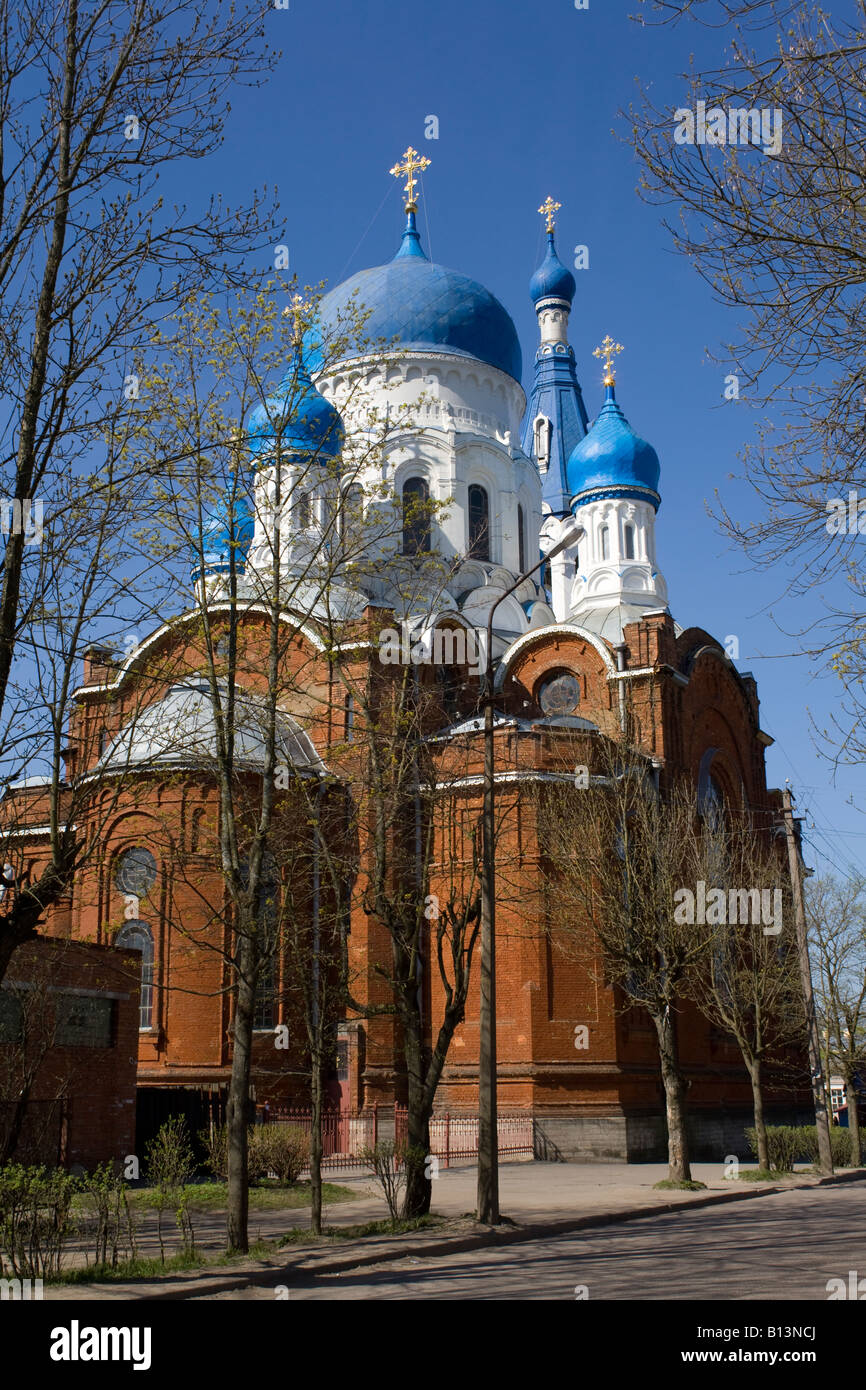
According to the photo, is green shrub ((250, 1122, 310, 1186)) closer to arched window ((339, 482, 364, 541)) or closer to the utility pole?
arched window ((339, 482, 364, 541))

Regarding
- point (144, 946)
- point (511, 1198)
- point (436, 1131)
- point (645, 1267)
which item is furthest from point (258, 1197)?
point (144, 946)

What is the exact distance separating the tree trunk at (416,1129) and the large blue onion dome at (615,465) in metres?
25.7

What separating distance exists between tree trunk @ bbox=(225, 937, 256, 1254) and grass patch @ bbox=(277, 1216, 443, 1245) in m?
0.71

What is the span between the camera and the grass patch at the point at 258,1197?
53.9ft

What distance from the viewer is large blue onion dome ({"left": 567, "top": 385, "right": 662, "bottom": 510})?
126ft

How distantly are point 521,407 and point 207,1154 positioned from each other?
24128mm

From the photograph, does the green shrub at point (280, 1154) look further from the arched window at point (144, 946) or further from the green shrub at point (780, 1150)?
the green shrub at point (780, 1150)

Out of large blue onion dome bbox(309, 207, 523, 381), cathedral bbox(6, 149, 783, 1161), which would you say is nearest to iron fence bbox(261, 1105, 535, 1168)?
cathedral bbox(6, 149, 783, 1161)

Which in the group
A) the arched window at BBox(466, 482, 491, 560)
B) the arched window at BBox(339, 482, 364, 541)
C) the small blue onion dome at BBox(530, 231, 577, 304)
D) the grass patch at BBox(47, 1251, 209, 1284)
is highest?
the small blue onion dome at BBox(530, 231, 577, 304)

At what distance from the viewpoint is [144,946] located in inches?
997

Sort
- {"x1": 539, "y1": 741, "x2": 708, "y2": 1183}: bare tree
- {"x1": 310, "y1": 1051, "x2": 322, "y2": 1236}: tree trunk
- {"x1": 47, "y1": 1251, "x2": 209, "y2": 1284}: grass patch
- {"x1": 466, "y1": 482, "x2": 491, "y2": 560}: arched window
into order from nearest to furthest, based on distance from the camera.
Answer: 1. {"x1": 47, "y1": 1251, "x2": 209, "y2": 1284}: grass patch
2. {"x1": 310, "y1": 1051, "x2": 322, "y2": 1236}: tree trunk
3. {"x1": 539, "y1": 741, "x2": 708, "y2": 1183}: bare tree
4. {"x1": 466, "y1": 482, "x2": 491, "y2": 560}: arched window

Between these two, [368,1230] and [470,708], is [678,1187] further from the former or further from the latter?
[470,708]

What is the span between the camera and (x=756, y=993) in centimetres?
2317

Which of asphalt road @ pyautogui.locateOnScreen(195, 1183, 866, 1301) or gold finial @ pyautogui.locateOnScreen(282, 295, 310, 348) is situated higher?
gold finial @ pyautogui.locateOnScreen(282, 295, 310, 348)
